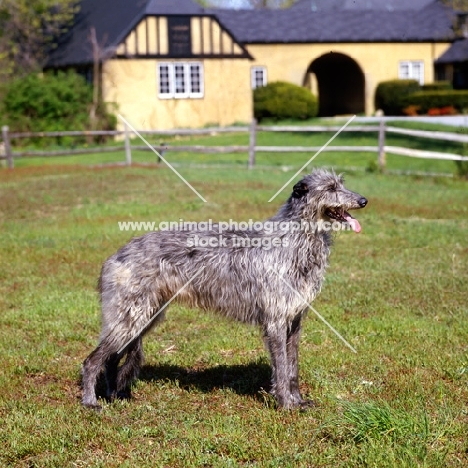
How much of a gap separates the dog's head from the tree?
3649cm

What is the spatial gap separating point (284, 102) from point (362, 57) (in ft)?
25.5

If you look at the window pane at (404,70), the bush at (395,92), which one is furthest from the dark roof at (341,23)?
the bush at (395,92)

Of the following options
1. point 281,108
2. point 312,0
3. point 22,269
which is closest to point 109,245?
point 22,269

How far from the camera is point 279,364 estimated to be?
253 inches

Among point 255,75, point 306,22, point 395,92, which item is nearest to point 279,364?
point 255,75

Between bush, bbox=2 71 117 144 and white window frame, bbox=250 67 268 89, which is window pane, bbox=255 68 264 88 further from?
bush, bbox=2 71 117 144

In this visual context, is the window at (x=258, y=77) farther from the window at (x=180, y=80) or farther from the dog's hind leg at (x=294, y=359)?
the dog's hind leg at (x=294, y=359)

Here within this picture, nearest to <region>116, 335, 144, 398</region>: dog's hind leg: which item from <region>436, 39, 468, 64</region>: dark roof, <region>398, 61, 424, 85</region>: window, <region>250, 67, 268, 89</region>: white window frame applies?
<region>250, 67, 268, 89</region>: white window frame

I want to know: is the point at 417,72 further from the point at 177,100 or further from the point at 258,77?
the point at 177,100

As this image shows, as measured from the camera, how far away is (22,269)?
1181 centimetres

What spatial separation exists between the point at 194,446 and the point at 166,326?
3.48m

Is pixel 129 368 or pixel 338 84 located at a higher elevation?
pixel 338 84

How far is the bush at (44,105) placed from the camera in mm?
34906

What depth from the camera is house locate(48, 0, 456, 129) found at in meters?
38.4
